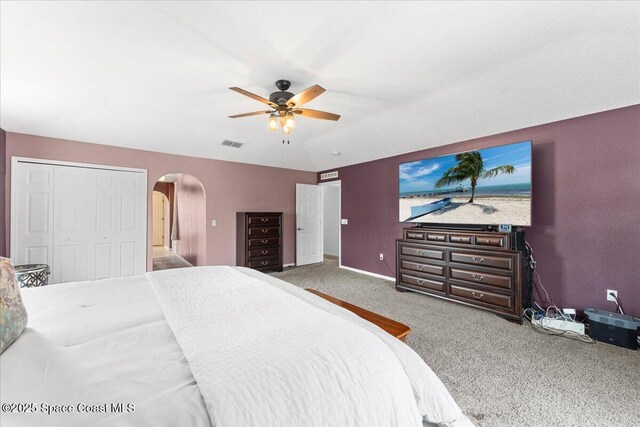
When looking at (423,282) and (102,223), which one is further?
(102,223)

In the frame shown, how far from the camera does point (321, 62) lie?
96.0 inches

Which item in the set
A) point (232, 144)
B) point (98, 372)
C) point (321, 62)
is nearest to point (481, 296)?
point (321, 62)

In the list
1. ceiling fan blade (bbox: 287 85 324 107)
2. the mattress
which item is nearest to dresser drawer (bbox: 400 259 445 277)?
ceiling fan blade (bbox: 287 85 324 107)

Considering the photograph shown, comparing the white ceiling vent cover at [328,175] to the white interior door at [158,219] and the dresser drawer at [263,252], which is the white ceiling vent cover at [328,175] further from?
the white interior door at [158,219]

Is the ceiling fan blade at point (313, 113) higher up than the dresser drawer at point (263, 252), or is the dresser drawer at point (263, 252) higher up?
the ceiling fan blade at point (313, 113)

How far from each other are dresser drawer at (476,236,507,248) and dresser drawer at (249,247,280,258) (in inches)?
147

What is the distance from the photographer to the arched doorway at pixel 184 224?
548 cm

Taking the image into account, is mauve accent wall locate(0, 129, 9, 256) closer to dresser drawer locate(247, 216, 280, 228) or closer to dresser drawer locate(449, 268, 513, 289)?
dresser drawer locate(247, 216, 280, 228)

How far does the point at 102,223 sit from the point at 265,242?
274 cm

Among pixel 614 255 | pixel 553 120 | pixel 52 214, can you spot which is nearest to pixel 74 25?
pixel 52 214

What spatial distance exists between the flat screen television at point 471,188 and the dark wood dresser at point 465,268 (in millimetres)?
323

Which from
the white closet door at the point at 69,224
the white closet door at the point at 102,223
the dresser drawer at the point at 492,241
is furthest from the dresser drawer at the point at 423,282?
the white closet door at the point at 69,224

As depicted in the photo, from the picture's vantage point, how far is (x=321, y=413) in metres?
0.84

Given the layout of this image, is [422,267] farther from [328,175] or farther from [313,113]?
[328,175]
